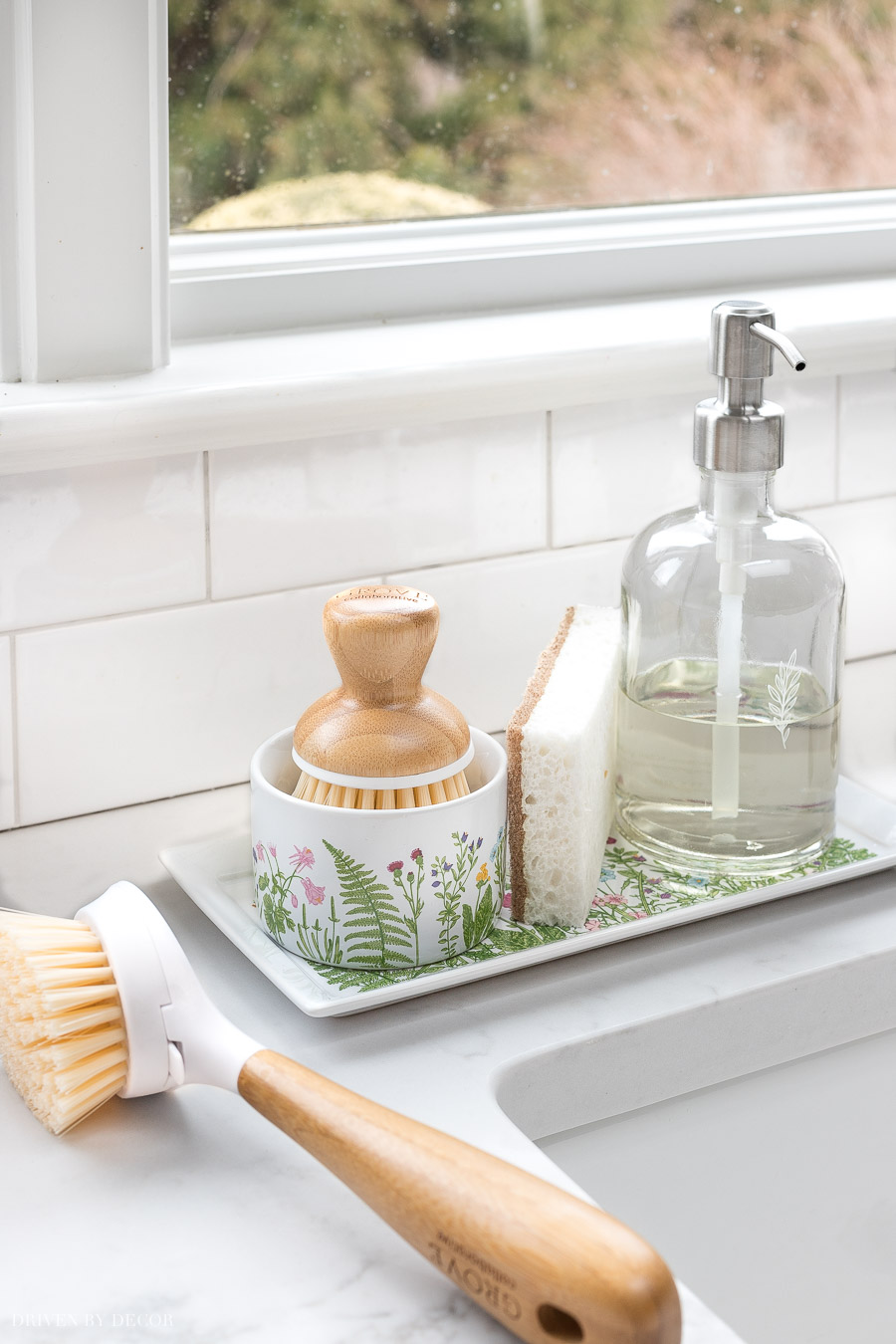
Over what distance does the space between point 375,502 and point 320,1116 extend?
42 centimetres

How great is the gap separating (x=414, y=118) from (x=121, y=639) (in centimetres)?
48

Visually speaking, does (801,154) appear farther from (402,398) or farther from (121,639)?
(121,639)

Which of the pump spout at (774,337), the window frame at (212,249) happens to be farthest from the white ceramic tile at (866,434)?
the pump spout at (774,337)

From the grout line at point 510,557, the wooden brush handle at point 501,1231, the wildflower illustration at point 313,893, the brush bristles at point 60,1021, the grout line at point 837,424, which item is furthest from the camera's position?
the grout line at point 837,424

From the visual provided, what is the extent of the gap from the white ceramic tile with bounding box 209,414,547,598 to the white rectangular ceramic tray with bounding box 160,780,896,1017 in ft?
0.54

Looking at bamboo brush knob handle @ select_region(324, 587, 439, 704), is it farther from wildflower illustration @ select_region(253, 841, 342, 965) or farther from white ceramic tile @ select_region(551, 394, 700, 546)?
white ceramic tile @ select_region(551, 394, 700, 546)

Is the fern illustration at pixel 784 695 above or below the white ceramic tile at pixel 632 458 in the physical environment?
below

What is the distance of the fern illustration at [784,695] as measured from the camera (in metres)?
0.69

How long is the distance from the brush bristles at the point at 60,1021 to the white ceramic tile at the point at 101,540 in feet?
0.80

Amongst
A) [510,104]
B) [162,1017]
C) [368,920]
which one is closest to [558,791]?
[368,920]

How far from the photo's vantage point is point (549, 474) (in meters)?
0.86

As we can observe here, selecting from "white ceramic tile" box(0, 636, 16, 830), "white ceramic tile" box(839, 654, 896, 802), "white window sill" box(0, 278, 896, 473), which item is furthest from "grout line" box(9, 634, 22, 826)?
"white ceramic tile" box(839, 654, 896, 802)

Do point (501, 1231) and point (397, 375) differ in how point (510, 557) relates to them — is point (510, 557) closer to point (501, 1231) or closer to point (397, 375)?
point (397, 375)

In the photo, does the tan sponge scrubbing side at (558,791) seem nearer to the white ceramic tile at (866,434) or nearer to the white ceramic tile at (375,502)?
the white ceramic tile at (375,502)
